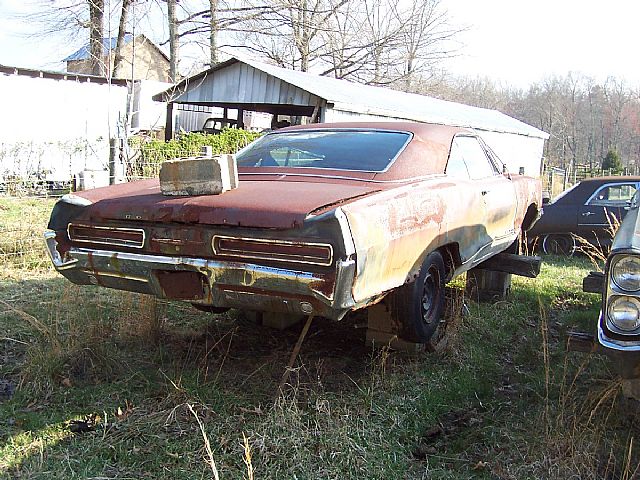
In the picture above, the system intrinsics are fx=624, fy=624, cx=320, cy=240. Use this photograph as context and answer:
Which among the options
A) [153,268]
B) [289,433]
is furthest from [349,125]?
[289,433]

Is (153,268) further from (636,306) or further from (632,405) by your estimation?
(632,405)

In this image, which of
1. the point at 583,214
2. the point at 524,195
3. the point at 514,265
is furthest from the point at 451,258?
the point at 583,214

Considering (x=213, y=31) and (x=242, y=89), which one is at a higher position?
(x=213, y=31)

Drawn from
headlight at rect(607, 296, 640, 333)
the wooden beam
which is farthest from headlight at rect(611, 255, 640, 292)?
the wooden beam

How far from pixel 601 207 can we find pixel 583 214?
0.26 m

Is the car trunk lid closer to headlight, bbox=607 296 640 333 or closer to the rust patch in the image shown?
the rust patch

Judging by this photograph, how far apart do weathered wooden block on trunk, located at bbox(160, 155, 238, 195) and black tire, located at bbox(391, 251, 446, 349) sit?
1258 mm

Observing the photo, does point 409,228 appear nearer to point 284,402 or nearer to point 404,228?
point 404,228

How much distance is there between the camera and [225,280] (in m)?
3.19

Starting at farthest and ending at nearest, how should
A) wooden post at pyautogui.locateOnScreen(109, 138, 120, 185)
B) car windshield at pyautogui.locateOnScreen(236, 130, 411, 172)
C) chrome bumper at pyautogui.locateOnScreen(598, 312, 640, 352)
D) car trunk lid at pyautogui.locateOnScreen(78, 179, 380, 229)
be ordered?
wooden post at pyautogui.locateOnScreen(109, 138, 120, 185), car windshield at pyautogui.locateOnScreen(236, 130, 411, 172), car trunk lid at pyautogui.locateOnScreen(78, 179, 380, 229), chrome bumper at pyautogui.locateOnScreen(598, 312, 640, 352)

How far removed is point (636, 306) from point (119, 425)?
260 cm

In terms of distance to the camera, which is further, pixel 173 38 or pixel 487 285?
pixel 173 38

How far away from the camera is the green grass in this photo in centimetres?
303

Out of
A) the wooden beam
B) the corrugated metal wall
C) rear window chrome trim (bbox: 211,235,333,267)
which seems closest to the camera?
rear window chrome trim (bbox: 211,235,333,267)
